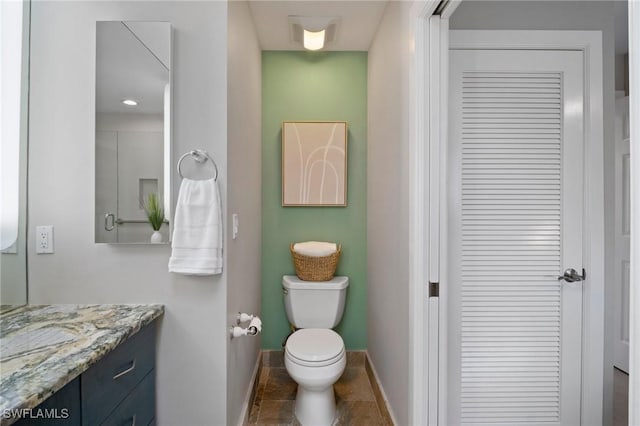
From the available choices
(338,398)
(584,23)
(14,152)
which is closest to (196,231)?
(14,152)

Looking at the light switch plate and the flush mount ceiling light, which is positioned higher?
the flush mount ceiling light

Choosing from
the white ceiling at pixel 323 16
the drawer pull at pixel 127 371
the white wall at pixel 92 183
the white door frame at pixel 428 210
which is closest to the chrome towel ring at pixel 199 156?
Result: the white wall at pixel 92 183

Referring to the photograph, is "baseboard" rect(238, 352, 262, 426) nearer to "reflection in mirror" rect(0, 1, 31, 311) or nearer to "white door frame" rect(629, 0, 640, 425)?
"reflection in mirror" rect(0, 1, 31, 311)

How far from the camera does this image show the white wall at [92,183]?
1.29 meters

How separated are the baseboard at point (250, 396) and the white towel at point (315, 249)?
2.78 feet

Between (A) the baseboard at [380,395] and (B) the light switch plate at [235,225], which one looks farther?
(A) the baseboard at [380,395]

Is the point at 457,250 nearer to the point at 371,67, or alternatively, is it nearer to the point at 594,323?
the point at 594,323

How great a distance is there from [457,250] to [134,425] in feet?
4.98

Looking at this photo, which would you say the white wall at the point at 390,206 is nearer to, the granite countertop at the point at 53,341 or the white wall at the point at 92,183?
the white wall at the point at 92,183

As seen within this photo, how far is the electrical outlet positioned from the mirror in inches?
8.2

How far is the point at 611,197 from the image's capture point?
152cm

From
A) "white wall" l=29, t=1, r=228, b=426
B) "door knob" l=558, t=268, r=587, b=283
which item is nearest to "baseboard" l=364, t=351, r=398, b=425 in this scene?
"white wall" l=29, t=1, r=228, b=426

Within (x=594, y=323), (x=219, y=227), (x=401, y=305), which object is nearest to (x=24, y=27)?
(x=219, y=227)

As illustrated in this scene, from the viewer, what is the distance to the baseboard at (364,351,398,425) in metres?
1.66
